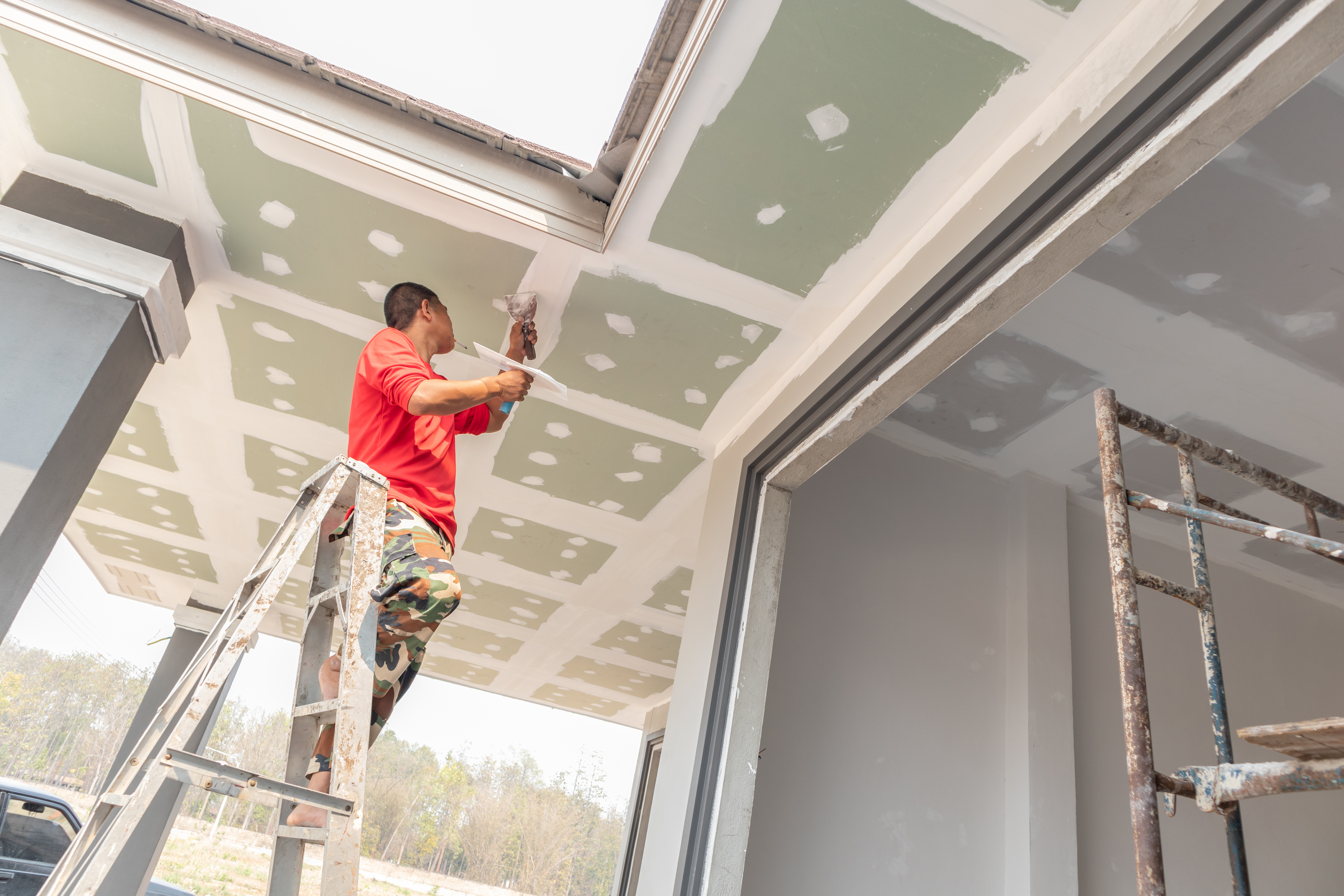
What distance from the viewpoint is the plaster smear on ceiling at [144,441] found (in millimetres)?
4379

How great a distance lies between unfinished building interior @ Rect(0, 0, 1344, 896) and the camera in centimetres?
195

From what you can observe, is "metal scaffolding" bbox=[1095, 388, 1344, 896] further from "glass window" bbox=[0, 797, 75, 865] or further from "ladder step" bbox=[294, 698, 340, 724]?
"glass window" bbox=[0, 797, 75, 865]

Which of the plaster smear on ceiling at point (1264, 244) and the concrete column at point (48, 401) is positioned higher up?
the plaster smear on ceiling at point (1264, 244)

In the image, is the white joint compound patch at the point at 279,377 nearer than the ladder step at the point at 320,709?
No

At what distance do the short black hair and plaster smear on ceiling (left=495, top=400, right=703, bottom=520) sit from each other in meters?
0.99

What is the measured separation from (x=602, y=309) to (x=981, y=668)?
2112mm

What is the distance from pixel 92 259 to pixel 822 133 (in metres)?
2.30

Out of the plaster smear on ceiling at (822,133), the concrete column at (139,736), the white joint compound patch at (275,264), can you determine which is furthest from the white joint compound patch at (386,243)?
the concrete column at (139,736)

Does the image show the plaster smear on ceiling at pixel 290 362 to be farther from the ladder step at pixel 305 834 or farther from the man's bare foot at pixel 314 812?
the ladder step at pixel 305 834

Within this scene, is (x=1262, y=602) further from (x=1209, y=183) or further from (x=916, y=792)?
(x=1209, y=183)

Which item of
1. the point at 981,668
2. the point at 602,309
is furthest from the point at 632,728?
the point at 602,309

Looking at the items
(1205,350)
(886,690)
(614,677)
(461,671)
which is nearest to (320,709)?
(886,690)

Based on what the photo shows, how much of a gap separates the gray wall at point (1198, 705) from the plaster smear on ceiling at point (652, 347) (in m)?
1.88

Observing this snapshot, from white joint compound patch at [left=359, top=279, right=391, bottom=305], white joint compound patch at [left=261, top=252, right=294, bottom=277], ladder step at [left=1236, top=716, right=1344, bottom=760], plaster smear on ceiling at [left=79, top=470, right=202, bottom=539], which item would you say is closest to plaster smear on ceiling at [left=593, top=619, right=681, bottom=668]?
plaster smear on ceiling at [left=79, top=470, right=202, bottom=539]
